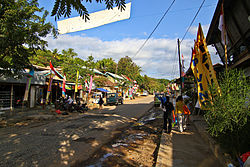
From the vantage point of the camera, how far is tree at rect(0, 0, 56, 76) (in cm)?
788

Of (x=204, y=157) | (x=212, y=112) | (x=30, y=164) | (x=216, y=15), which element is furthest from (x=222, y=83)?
(x=30, y=164)

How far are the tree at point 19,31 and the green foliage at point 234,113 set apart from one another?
8.93 m

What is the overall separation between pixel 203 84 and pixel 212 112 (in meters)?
2.06

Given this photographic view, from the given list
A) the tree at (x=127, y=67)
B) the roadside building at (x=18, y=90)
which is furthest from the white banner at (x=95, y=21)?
the tree at (x=127, y=67)

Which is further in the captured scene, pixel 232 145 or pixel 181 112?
pixel 181 112

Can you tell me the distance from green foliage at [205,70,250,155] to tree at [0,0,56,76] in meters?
8.93

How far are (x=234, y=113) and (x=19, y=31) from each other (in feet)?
31.1

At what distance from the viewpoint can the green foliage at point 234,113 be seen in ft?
12.1

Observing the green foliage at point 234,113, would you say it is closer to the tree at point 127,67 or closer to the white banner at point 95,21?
the white banner at point 95,21

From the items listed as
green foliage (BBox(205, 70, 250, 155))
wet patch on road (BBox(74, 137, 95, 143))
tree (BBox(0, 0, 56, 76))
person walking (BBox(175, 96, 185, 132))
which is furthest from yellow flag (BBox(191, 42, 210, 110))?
tree (BBox(0, 0, 56, 76))

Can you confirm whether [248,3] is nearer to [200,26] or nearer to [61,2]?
[200,26]

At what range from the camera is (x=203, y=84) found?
593 centimetres

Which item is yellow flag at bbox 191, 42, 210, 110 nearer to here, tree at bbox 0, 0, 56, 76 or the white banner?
the white banner

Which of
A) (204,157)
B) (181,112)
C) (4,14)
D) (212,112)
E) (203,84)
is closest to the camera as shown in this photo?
(212,112)
